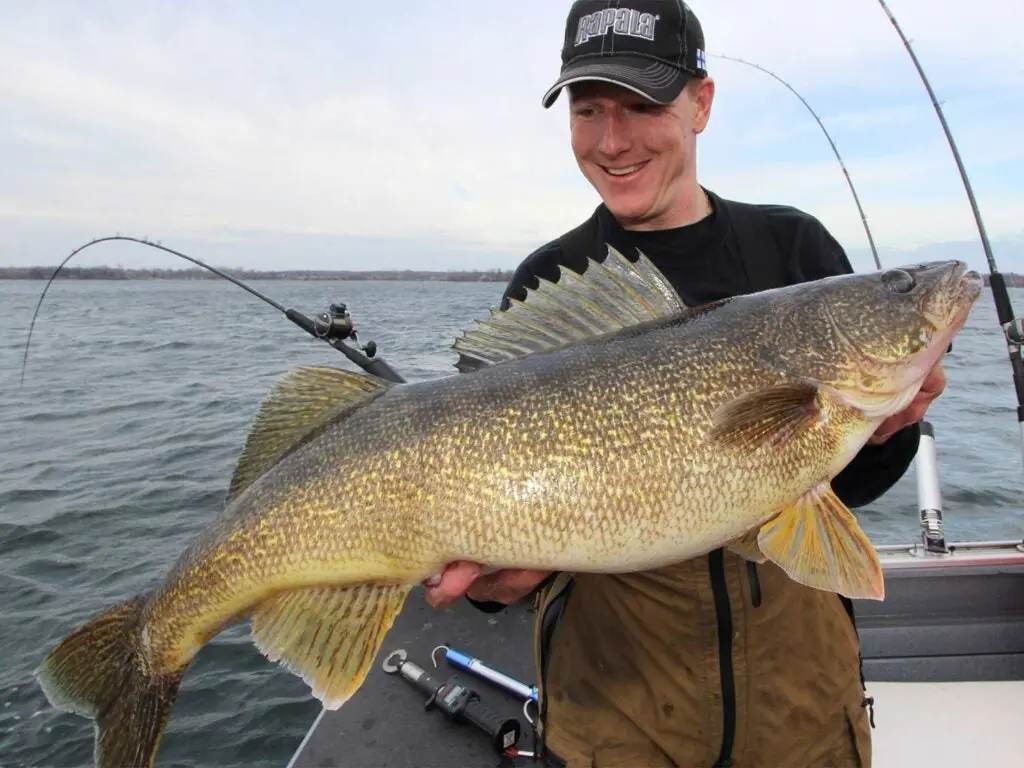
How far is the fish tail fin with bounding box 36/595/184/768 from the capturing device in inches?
95.3

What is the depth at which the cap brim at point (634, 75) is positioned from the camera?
2.57m

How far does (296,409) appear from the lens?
8.66 ft

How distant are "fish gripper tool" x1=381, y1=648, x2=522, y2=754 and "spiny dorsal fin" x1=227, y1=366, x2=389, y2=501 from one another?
1728 mm

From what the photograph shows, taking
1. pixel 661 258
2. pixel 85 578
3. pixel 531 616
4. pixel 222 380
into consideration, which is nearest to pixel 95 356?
pixel 222 380

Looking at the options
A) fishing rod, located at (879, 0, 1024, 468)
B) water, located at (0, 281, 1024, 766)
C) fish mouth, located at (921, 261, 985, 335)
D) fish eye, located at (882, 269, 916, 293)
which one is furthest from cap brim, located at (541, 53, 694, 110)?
water, located at (0, 281, 1024, 766)

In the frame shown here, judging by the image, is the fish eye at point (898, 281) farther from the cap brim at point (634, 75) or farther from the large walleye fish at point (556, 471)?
the cap brim at point (634, 75)

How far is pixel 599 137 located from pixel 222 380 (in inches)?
674

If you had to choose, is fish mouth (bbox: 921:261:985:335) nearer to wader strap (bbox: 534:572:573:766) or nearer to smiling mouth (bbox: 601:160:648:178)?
smiling mouth (bbox: 601:160:648:178)

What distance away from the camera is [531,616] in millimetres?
4449

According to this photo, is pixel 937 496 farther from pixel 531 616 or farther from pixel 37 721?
pixel 37 721

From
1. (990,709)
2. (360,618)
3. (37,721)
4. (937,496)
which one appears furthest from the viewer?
(37,721)

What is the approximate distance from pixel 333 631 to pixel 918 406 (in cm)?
226

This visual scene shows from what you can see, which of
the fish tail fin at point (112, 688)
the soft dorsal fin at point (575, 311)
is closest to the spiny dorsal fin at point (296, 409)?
the soft dorsal fin at point (575, 311)

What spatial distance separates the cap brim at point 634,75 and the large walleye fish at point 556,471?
0.69 meters
